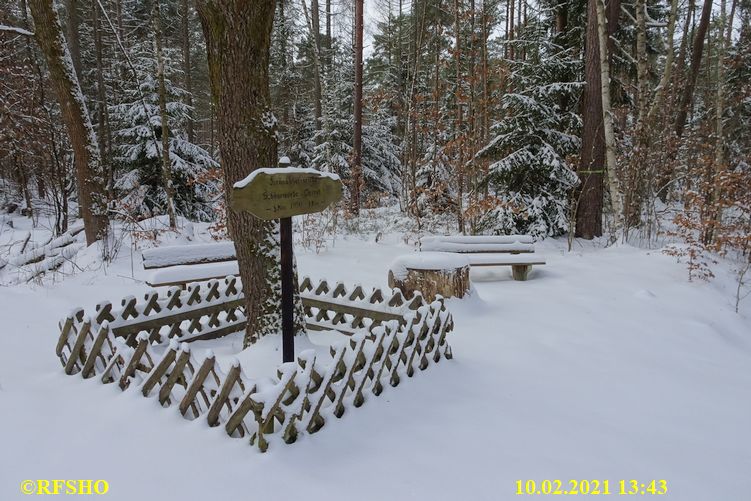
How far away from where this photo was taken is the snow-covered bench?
16.7 ft

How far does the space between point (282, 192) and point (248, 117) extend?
39.6 inches

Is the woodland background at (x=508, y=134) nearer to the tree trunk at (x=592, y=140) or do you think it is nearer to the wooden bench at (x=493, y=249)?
the tree trunk at (x=592, y=140)

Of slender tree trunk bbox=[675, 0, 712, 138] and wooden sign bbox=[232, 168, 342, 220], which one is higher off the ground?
slender tree trunk bbox=[675, 0, 712, 138]

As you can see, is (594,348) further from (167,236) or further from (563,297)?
(167,236)

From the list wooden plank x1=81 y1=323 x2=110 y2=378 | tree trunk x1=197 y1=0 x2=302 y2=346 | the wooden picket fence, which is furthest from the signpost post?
wooden plank x1=81 y1=323 x2=110 y2=378

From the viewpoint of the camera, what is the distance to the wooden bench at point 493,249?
7199mm

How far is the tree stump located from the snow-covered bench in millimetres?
2296

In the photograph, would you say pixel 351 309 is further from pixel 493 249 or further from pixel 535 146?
pixel 535 146

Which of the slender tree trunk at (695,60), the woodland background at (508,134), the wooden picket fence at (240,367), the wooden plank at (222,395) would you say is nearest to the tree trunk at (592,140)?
the woodland background at (508,134)

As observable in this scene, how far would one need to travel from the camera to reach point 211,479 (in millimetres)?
2238

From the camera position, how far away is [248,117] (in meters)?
3.46

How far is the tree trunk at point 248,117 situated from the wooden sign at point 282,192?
525mm

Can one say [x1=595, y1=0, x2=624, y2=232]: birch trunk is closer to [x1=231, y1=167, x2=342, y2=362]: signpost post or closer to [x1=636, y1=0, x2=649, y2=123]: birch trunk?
[x1=636, y1=0, x2=649, y2=123]: birch trunk

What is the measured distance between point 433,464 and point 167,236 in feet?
31.0
